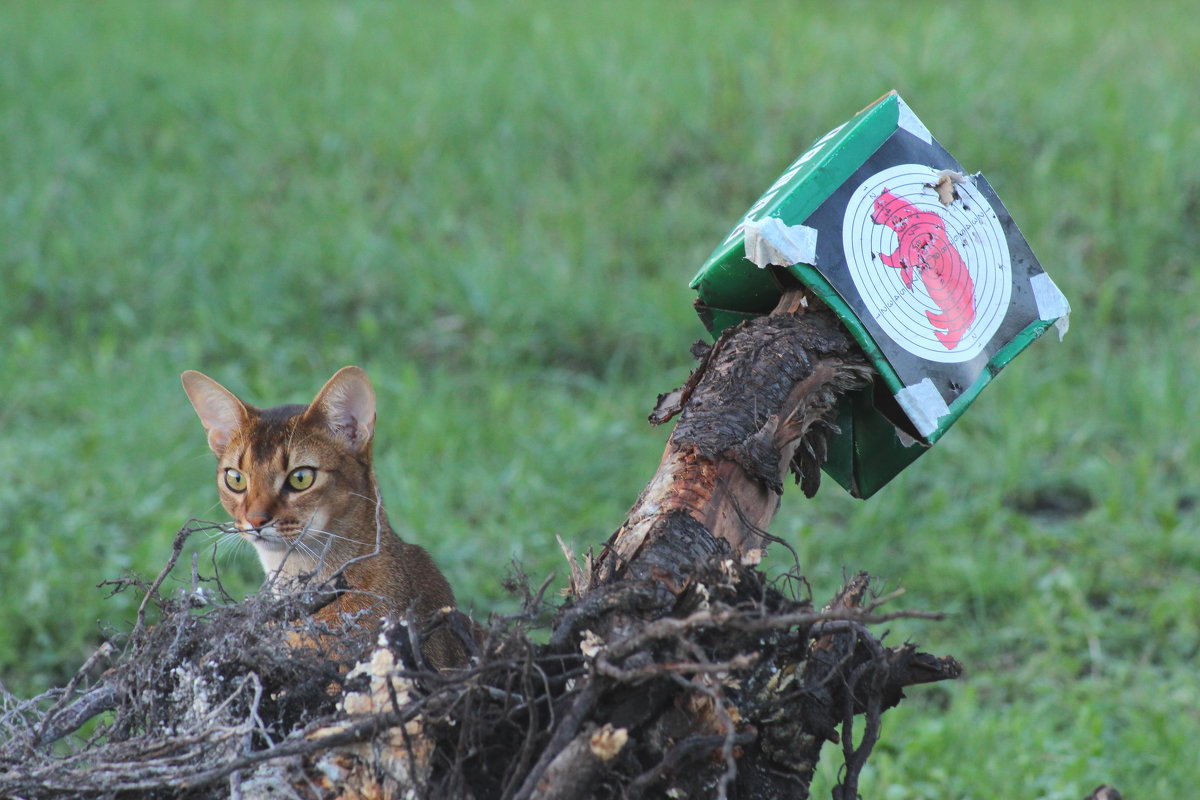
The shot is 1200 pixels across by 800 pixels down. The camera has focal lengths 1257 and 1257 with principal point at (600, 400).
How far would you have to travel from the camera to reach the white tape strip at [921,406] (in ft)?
A: 7.09

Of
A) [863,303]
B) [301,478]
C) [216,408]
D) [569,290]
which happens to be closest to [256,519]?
[301,478]

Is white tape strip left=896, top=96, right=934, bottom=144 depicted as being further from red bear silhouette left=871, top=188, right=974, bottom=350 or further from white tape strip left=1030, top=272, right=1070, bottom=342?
white tape strip left=1030, top=272, right=1070, bottom=342

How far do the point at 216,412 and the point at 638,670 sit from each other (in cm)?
160

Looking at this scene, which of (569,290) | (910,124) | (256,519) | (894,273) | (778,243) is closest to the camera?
(778,243)

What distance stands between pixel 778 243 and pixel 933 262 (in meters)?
0.38

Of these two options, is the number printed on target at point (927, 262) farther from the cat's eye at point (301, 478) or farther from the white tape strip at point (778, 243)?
the cat's eye at point (301, 478)

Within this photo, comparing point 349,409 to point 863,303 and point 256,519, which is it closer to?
point 256,519

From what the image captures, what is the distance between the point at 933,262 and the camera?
229 centimetres

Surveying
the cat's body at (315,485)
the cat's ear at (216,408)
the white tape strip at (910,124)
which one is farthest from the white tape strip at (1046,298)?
the cat's ear at (216,408)

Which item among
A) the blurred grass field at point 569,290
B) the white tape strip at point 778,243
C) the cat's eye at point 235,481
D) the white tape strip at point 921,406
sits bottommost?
the white tape strip at point 921,406

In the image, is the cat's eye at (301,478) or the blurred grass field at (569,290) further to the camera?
the blurred grass field at (569,290)

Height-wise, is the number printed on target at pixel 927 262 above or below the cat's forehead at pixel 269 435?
above

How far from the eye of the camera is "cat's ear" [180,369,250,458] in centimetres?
283

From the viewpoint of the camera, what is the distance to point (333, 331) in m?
5.93
